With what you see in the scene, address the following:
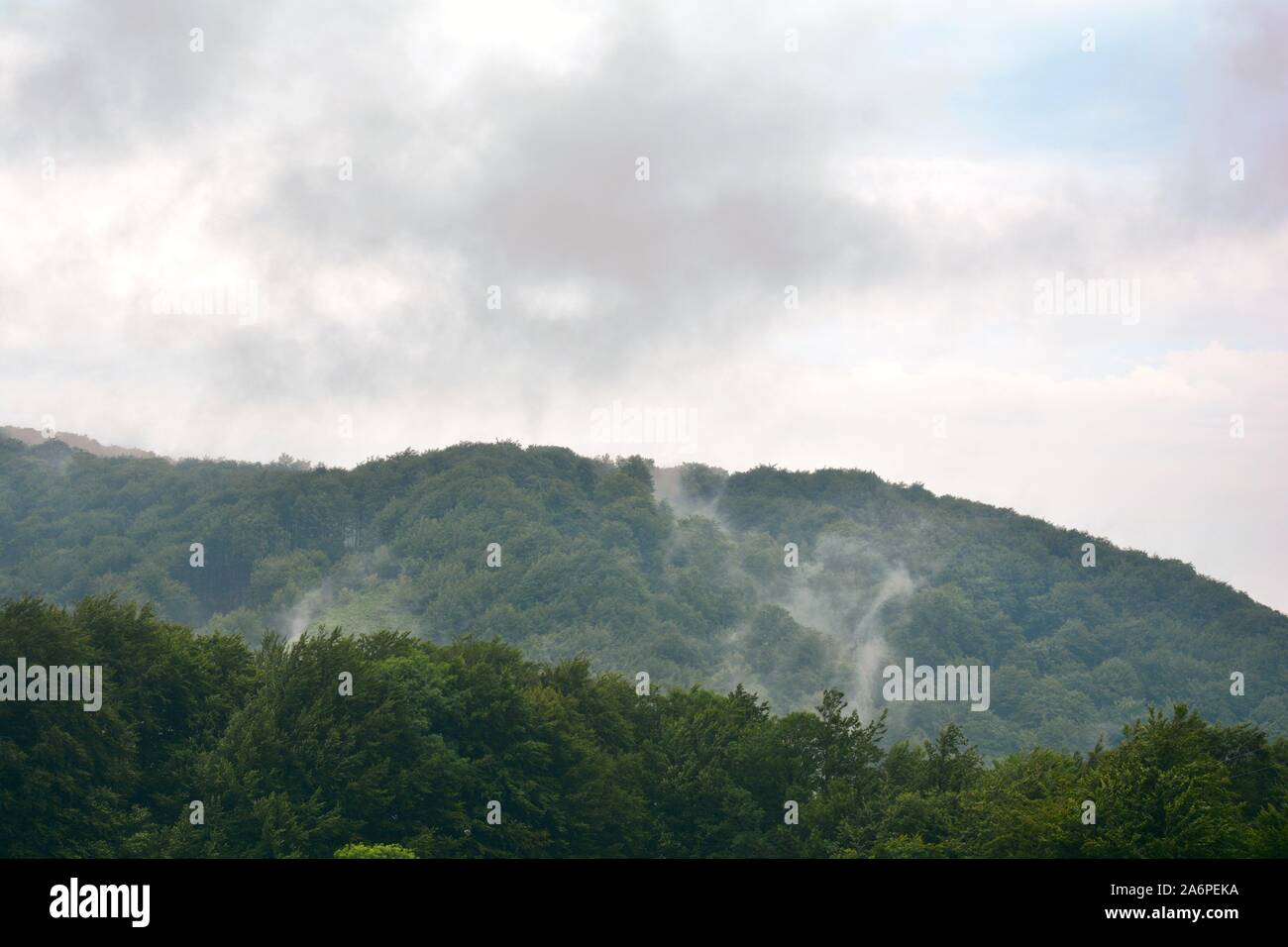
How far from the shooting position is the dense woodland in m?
56.2

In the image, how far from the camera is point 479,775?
6912 centimetres

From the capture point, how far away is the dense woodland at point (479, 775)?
56250 mm

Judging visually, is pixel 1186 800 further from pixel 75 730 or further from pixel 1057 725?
pixel 1057 725

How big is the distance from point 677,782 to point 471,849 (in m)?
15.0

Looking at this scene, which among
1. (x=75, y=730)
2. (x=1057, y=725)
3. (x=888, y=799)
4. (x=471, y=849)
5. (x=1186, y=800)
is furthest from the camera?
(x=1057, y=725)
